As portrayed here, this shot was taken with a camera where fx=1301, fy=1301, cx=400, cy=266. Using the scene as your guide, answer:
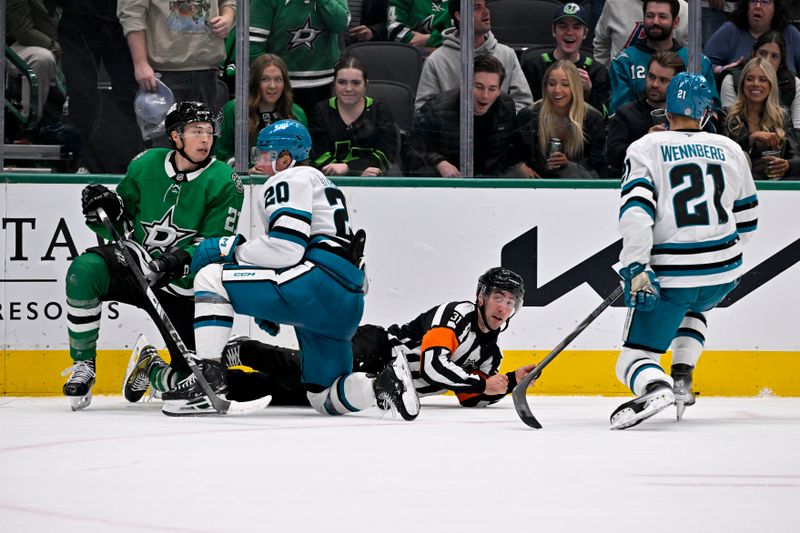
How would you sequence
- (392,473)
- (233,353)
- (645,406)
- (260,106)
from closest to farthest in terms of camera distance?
1. (392,473)
2. (645,406)
3. (233,353)
4. (260,106)

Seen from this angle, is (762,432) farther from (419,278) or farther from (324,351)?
(419,278)

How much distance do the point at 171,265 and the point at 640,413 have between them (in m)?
1.81

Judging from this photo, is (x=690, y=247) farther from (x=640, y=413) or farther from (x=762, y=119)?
(x=762, y=119)

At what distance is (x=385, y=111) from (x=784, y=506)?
3499 mm

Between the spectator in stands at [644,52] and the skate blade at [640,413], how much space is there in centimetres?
211

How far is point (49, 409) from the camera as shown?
4.89 m

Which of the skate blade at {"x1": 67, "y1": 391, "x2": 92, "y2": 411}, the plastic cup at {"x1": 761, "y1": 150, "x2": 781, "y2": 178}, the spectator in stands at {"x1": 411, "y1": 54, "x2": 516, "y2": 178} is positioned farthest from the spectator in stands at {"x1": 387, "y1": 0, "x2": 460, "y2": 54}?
the skate blade at {"x1": 67, "y1": 391, "x2": 92, "y2": 411}

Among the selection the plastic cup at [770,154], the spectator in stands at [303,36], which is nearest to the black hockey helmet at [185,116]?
the spectator in stands at [303,36]

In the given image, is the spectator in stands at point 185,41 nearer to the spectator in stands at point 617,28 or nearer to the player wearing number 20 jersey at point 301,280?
the player wearing number 20 jersey at point 301,280

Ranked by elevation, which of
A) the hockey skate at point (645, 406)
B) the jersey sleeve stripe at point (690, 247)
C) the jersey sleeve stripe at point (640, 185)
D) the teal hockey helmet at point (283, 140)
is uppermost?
the teal hockey helmet at point (283, 140)

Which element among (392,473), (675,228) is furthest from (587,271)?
(392,473)

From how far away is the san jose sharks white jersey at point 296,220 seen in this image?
444 centimetres

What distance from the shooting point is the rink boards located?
18.6ft

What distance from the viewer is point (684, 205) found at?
4309 mm
